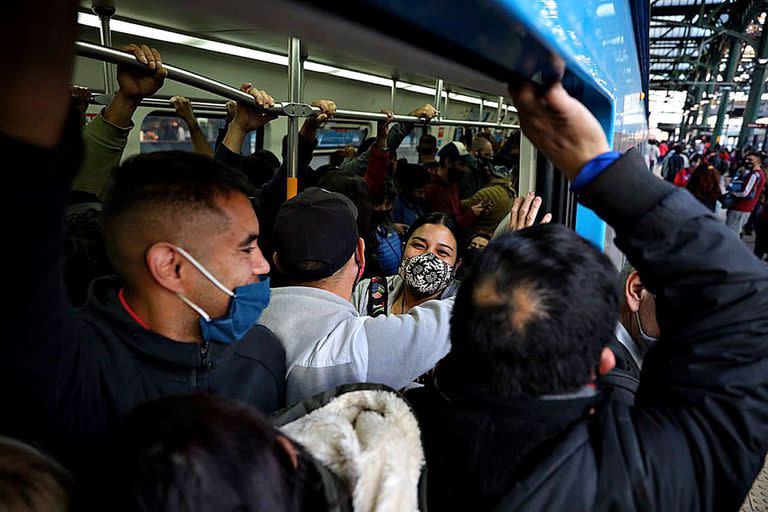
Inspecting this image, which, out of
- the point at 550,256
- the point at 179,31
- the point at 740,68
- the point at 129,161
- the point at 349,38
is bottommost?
the point at 550,256

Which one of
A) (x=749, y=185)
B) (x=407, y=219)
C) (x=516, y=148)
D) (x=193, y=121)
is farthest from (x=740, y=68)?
(x=193, y=121)

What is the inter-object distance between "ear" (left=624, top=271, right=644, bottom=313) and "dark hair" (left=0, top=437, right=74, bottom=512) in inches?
57.6

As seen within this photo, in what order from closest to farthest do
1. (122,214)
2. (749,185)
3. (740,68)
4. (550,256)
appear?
(550,256) < (122,214) < (749,185) < (740,68)

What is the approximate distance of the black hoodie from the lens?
0.52 m

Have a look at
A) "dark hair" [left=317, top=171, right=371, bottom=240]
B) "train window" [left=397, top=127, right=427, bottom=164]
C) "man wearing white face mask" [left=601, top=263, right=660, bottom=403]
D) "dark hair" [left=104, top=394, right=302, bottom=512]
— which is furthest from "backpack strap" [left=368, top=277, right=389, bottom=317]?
"train window" [left=397, top=127, right=427, bottom=164]

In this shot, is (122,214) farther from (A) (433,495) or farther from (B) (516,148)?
(B) (516,148)

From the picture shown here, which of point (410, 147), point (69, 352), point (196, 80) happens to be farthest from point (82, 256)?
point (410, 147)

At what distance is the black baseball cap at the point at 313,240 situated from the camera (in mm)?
→ 1477

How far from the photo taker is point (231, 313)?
1.14m

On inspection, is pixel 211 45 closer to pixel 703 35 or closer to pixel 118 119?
pixel 118 119

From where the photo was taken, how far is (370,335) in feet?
4.46

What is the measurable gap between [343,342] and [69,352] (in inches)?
24.0

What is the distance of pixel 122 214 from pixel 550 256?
823 mm

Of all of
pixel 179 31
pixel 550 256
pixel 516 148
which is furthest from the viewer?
pixel 516 148
